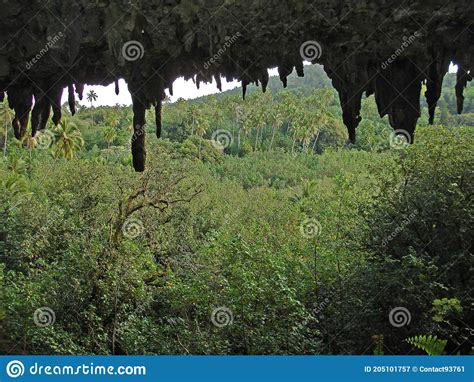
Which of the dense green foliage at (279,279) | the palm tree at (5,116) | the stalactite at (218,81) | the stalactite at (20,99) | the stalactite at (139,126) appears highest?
the palm tree at (5,116)

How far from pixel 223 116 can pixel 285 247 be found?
237 ft

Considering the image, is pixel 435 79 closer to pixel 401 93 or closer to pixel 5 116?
pixel 401 93

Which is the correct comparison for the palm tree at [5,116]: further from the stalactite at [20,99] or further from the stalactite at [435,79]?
the stalactite at [435,79]

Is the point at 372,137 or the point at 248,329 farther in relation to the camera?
the point at 372,137

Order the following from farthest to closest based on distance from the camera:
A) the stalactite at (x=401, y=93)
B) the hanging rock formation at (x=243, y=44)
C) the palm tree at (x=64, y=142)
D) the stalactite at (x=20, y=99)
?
the palm tree at (x=64, y=142), the stalactite at (x=20, y=99), the stalactite at (x=401, y=93), the hanging rock formation at (x=243, y=44)

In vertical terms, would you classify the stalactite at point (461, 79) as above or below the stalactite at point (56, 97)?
below

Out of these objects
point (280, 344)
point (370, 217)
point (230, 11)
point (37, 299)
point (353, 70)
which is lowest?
point (280, 344)

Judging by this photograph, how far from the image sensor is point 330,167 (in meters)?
64.6

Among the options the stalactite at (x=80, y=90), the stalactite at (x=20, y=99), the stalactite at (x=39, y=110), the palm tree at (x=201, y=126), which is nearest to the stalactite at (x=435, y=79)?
the stalactite at (x=80, y=90)

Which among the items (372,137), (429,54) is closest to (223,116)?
(372,137)

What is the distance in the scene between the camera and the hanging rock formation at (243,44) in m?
6.48

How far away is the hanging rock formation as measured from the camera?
648cm

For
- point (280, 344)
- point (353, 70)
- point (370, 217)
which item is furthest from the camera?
point (370, 217)

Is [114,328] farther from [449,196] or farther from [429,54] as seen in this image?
[429,54]
